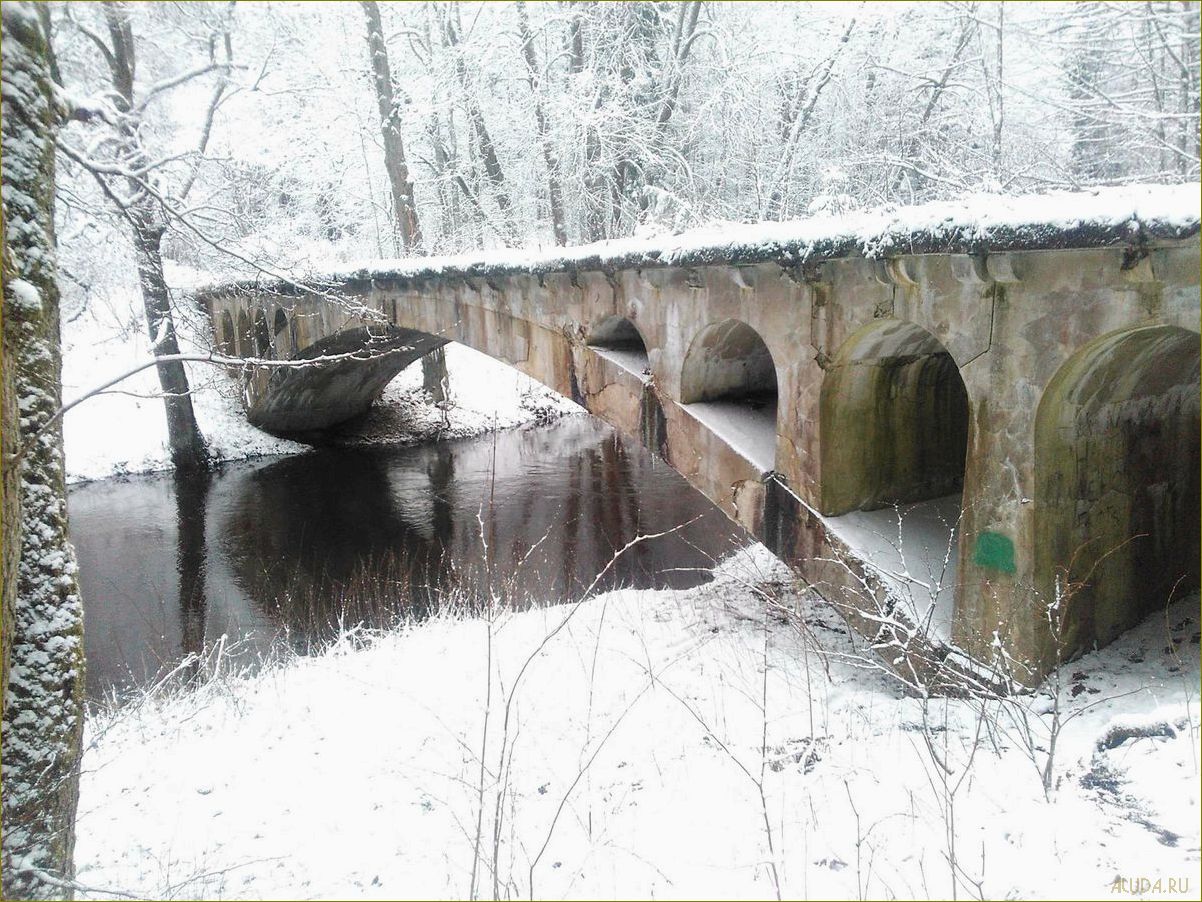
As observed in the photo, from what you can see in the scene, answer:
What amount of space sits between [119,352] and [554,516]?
46.2 ft

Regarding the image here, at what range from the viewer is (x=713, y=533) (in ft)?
38.5

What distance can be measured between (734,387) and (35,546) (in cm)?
660

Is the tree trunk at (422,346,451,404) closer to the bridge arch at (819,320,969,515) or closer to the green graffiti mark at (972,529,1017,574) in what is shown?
the bridge arch at (819,320,969,515)

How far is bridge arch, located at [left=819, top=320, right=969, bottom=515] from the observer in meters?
6.13

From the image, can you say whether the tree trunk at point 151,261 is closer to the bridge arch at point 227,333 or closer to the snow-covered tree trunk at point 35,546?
the snow-covered tree trunk at point 35,546

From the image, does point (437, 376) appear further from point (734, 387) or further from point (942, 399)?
point (942, 399)

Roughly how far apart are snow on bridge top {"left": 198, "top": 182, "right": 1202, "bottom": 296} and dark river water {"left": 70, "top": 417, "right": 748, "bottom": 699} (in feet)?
9.61

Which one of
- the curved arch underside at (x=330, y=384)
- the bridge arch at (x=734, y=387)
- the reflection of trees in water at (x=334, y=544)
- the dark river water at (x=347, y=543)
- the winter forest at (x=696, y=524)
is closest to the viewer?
the winter forest at (x=696, y=524)

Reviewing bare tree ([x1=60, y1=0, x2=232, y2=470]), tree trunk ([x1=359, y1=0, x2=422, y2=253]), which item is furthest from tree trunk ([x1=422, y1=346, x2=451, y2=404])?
bare tree ([x1=60, y1=0, x2=232, y2=470])

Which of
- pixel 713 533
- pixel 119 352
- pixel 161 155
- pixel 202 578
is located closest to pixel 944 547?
pixel 713 533

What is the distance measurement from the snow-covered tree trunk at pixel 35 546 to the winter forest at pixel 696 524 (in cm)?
2

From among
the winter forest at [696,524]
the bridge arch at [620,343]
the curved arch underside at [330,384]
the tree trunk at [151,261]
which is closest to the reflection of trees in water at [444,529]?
the winter forest at [696,524]

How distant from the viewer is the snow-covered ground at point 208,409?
16578 mm

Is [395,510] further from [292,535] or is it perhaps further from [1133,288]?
[1133,288]
